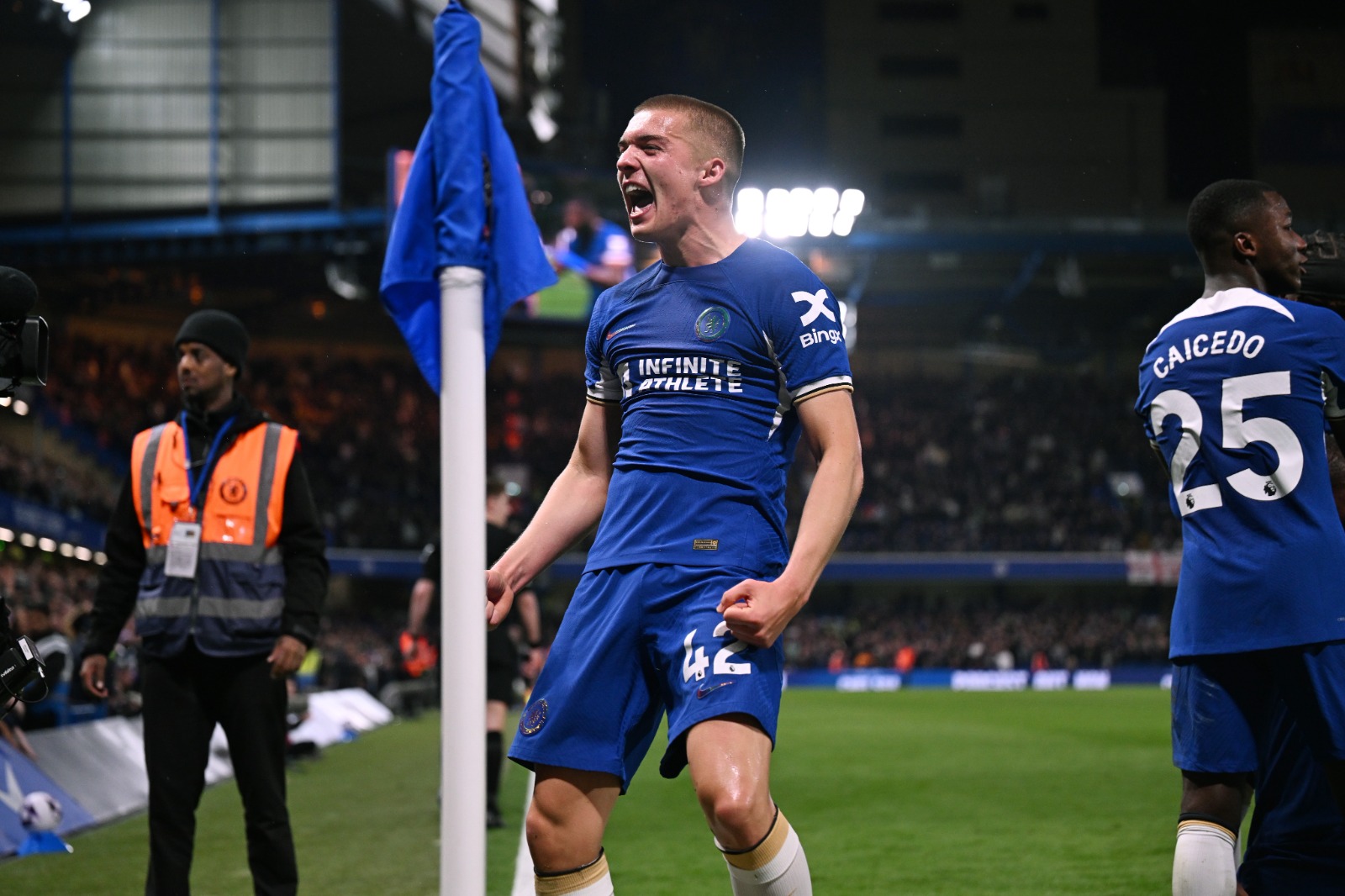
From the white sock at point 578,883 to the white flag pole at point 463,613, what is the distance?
0.27 metres

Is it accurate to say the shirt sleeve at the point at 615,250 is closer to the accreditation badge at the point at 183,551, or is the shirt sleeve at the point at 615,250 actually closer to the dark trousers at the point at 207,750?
the accreditation badge at the point at 183,551

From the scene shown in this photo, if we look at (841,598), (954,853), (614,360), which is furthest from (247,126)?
(614,360)

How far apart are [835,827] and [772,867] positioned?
5476 millimetres

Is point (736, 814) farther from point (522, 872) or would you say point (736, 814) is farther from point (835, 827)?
point (835, 827)

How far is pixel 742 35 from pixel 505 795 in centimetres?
4227

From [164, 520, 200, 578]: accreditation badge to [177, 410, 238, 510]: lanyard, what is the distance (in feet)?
0.28

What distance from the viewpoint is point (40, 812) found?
758 centimetres

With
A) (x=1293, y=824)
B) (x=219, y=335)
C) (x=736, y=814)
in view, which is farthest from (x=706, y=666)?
(x=219, y=335)

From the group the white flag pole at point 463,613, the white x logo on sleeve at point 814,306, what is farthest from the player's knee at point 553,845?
the white x logo on sleeve at point 814,306

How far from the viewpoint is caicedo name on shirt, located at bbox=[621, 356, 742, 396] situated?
3.25 m

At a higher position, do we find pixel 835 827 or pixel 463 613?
pixel 463 613

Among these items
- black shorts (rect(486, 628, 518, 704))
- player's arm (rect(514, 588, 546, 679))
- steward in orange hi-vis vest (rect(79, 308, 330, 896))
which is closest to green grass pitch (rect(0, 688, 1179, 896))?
black shorts (rect(486, 628, 518, 704))

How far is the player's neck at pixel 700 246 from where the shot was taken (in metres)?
3.40

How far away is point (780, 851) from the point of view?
3.01 m
